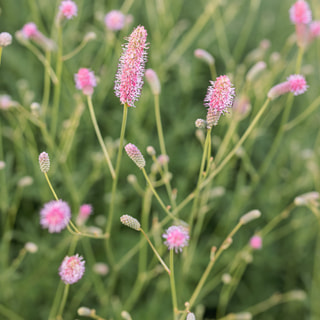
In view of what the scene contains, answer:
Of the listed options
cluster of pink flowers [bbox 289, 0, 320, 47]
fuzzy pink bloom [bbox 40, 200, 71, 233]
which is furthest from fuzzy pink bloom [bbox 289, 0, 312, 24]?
fuzzy pink bloom [bbox 40, 200, 71, 233]

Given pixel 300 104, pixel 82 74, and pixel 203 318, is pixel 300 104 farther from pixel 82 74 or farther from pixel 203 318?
pixel 82 74

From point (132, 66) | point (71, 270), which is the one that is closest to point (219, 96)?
point (132, 66)

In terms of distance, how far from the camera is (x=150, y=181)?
127cm

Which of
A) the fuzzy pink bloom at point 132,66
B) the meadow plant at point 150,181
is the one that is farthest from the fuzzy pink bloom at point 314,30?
the fuzzy pink bloom at point 132,66

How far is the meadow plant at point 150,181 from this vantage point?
1373 mm

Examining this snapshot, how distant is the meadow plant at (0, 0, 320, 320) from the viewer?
4.50 ft

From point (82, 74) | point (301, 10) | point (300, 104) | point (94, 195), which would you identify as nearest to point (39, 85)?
point (94, 195)

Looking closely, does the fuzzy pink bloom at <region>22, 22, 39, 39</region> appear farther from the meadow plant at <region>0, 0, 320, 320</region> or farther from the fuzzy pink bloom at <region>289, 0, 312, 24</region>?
the fuzzy pink bloom at <region>289, 0, 312, 24</region>

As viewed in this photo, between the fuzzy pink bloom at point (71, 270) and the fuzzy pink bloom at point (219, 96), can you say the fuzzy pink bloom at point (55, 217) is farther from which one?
the fuzzy pink bloom at point (219, 96)

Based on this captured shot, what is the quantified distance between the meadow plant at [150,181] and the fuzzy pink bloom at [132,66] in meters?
0.41

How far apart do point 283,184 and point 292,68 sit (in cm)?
56

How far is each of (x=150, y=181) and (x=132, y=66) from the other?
0.57 meters

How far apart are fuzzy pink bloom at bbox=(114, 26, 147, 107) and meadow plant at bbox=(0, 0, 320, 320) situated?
409 millimetres

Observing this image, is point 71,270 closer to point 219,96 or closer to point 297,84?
point 219,96
